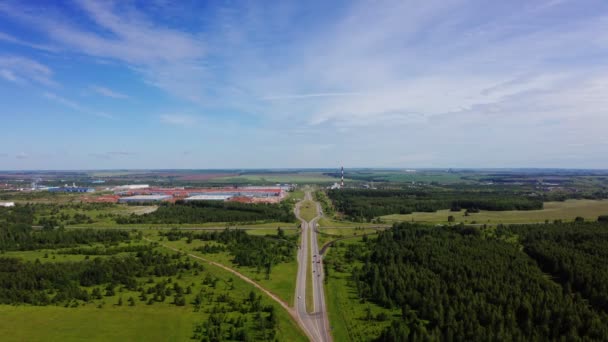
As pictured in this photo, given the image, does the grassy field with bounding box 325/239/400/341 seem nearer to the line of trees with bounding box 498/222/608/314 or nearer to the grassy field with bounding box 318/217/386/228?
the line of trees with bounding box 498/222/608/314

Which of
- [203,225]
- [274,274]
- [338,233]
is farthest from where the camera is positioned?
[203,225]

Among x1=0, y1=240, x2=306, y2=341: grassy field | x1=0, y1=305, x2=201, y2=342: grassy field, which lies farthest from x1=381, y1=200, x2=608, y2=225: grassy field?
x1=0, y1=305, x2=201, y2=342: grassy field

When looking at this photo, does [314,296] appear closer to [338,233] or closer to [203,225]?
[338,233]

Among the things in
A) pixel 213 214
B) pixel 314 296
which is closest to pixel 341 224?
pixel 213 214

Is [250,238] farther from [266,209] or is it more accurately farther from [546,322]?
[546,322]

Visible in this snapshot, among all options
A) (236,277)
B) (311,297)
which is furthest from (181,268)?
(311,297)
